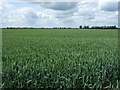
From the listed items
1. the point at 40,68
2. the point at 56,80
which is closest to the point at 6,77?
the point at 40,68

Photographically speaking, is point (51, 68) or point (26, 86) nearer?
point (26, 86)

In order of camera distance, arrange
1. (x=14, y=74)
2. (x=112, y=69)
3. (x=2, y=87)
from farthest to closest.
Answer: (x=112, y=69) → (x=14, y=74) → (x=2, y=87)

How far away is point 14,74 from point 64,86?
1.33m

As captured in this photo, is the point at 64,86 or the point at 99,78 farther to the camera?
the point at 99,78

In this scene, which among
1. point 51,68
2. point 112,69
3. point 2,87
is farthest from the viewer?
point 112,69

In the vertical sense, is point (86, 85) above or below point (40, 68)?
below

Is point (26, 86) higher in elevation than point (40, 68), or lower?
lower

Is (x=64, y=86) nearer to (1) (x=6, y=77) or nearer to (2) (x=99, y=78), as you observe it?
(2) (x=99, y=78)

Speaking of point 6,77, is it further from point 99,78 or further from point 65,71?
point 99,78

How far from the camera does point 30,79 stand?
15.7ft

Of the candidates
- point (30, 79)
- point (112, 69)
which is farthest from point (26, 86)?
point (112, 69)

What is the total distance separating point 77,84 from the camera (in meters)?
4.80

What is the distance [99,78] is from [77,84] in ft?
2.35

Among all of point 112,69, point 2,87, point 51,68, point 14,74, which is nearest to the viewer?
point 2,87
